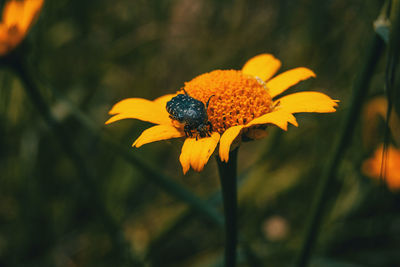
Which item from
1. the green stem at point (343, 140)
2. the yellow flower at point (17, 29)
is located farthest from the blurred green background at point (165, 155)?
the green stem at point (343, 140)

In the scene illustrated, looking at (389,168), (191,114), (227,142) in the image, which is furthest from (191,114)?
(389,168)

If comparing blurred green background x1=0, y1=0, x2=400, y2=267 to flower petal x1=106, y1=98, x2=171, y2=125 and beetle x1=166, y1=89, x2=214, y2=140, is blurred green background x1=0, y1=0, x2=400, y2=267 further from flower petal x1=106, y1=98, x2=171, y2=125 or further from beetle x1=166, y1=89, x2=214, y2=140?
beetle x1=166, y1=89, x2=214, y2=140

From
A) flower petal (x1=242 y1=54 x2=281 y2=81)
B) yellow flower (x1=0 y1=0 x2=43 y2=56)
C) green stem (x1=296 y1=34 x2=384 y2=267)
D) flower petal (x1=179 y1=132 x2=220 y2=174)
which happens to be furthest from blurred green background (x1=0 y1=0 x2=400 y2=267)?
flower petal (x1=179 y1=132 x2=220 y2=174)

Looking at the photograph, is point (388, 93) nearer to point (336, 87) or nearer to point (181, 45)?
point (336, 87)

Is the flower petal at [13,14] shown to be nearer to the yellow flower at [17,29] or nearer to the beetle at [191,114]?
the yellow flower at [17,29]

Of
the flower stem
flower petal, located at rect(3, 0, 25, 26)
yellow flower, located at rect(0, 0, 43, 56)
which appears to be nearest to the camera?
the flower stem

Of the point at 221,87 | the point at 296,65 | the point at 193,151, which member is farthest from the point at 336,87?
the point at 193,151
